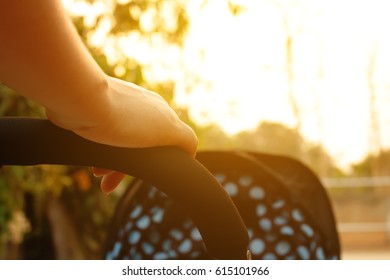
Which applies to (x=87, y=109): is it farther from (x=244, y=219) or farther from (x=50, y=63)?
(x=244, y=219)

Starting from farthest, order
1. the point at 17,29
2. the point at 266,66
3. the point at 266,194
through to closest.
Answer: the point at 266,66 < the point at 266,194 < the point at 17,29

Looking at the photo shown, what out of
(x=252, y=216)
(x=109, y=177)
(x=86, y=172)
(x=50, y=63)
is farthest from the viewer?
(x=86, y=172)

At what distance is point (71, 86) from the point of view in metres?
0.40

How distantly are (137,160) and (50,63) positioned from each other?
9 cm

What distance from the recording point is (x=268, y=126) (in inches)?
391

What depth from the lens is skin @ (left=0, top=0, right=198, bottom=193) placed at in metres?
0.38

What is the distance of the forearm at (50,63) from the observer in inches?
14.7

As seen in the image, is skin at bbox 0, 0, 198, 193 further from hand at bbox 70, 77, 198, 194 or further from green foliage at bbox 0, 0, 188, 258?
green foliage at bbox 0, 0, 188, 258

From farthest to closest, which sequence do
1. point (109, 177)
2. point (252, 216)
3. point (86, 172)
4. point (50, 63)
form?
1. point (86, 172)
2. point (252, 216)
3. point (109, 177)
4. point (50, 63)

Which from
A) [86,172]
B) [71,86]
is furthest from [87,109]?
[86,172]
